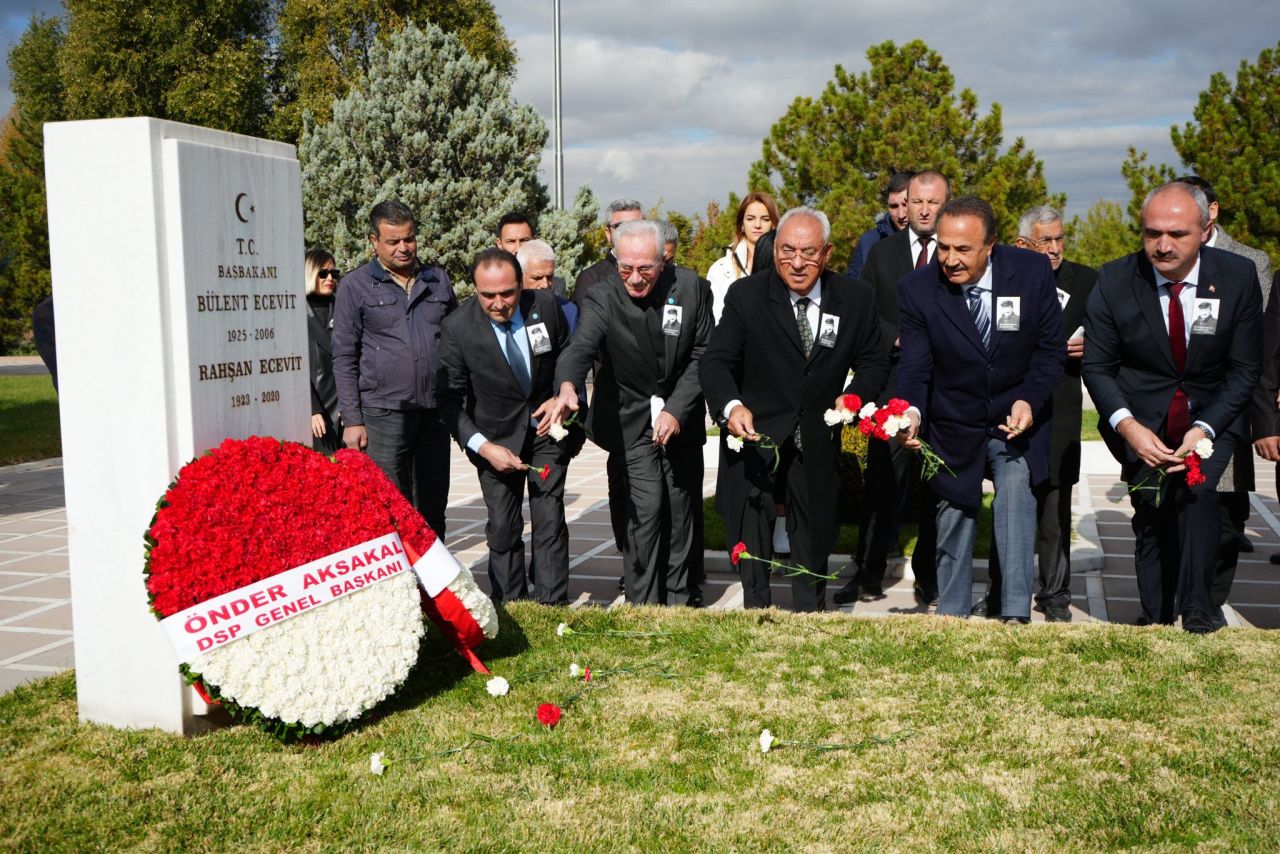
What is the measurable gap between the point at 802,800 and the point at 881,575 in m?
3.71

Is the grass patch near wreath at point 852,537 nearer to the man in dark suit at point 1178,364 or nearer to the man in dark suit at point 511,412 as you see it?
the man in dark suit at point 511,412

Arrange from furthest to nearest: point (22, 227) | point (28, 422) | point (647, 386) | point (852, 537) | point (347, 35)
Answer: point (22, 227) < point (347, 35) < point (28, 422) < point (852, 537) < point (647, 386)

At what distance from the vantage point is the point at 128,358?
13.2 feet

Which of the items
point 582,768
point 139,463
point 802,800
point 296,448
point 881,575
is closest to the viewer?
point 802,800

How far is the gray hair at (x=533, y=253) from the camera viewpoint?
7575 millimetres

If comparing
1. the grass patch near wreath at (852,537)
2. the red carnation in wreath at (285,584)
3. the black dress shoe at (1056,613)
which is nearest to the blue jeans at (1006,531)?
the black dress shoe at (1056,613)

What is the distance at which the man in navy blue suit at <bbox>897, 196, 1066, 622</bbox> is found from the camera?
5465mm

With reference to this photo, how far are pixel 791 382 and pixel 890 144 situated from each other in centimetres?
1640

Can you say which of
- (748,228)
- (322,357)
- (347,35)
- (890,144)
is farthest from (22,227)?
(748,228)

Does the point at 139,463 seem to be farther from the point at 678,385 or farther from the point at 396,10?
the point at 396,10

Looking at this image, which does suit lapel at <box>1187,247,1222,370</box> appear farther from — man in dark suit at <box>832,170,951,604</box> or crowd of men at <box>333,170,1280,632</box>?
man in dark suit at <box>832,170,951,604</box>

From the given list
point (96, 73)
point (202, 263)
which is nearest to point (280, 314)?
point (202, 263)

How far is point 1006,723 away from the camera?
4.07 meters

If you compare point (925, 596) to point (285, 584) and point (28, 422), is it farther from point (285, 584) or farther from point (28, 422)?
point (28, 422)
